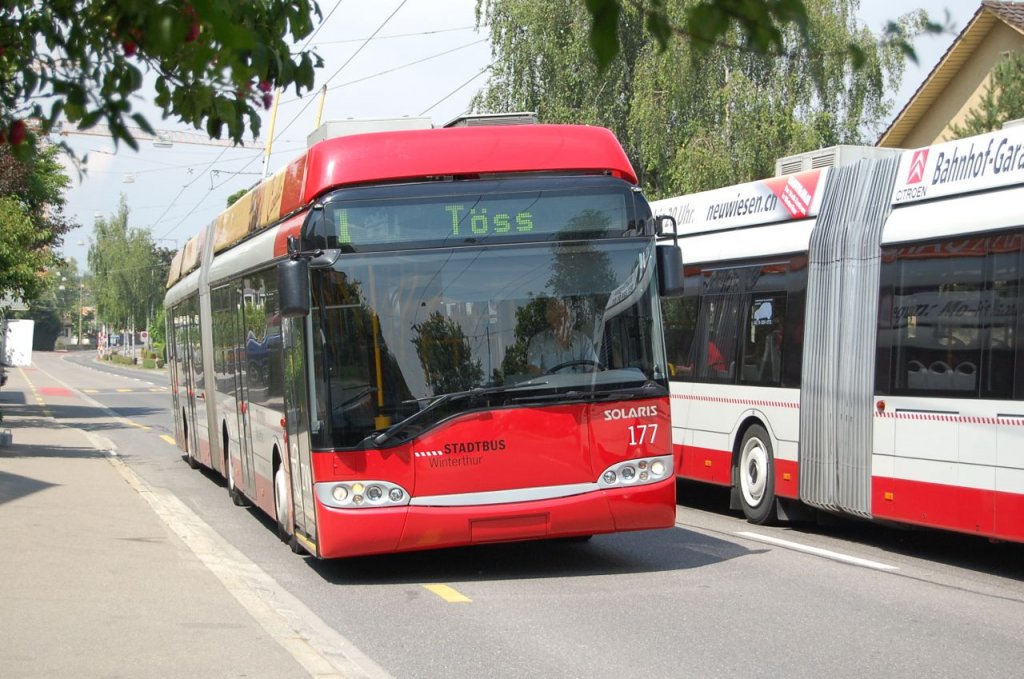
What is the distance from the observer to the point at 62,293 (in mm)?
197250

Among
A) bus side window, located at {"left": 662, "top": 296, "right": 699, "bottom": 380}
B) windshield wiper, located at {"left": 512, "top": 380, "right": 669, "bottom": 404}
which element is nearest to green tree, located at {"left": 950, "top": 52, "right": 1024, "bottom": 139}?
bus side window, located at {"left": 662, "top": 296, "right": 699, "bottom": 380}

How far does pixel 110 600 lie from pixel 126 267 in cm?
13627

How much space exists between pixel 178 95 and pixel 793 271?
861 centimetres

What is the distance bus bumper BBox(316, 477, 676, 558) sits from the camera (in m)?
9.66

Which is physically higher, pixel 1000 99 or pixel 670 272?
pixel 1000 99

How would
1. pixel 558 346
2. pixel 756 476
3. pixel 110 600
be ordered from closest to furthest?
pixel 110 600
pixel 558 346
pixel 756 476

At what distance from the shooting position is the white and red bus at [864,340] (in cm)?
1004

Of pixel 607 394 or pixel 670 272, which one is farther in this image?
pixel 670 272

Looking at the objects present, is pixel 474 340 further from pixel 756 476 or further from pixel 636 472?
pixel 756 476

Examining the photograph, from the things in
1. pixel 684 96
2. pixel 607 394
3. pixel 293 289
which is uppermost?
pixel 684 96

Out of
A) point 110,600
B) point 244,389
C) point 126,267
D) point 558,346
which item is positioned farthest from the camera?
point 126,267

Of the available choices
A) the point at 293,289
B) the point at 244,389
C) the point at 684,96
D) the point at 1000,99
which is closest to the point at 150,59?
the point at 293,289

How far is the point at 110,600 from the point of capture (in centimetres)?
894

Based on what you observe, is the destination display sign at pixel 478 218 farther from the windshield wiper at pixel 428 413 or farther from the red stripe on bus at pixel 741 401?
the red stripe on bus at pixel 741 401
